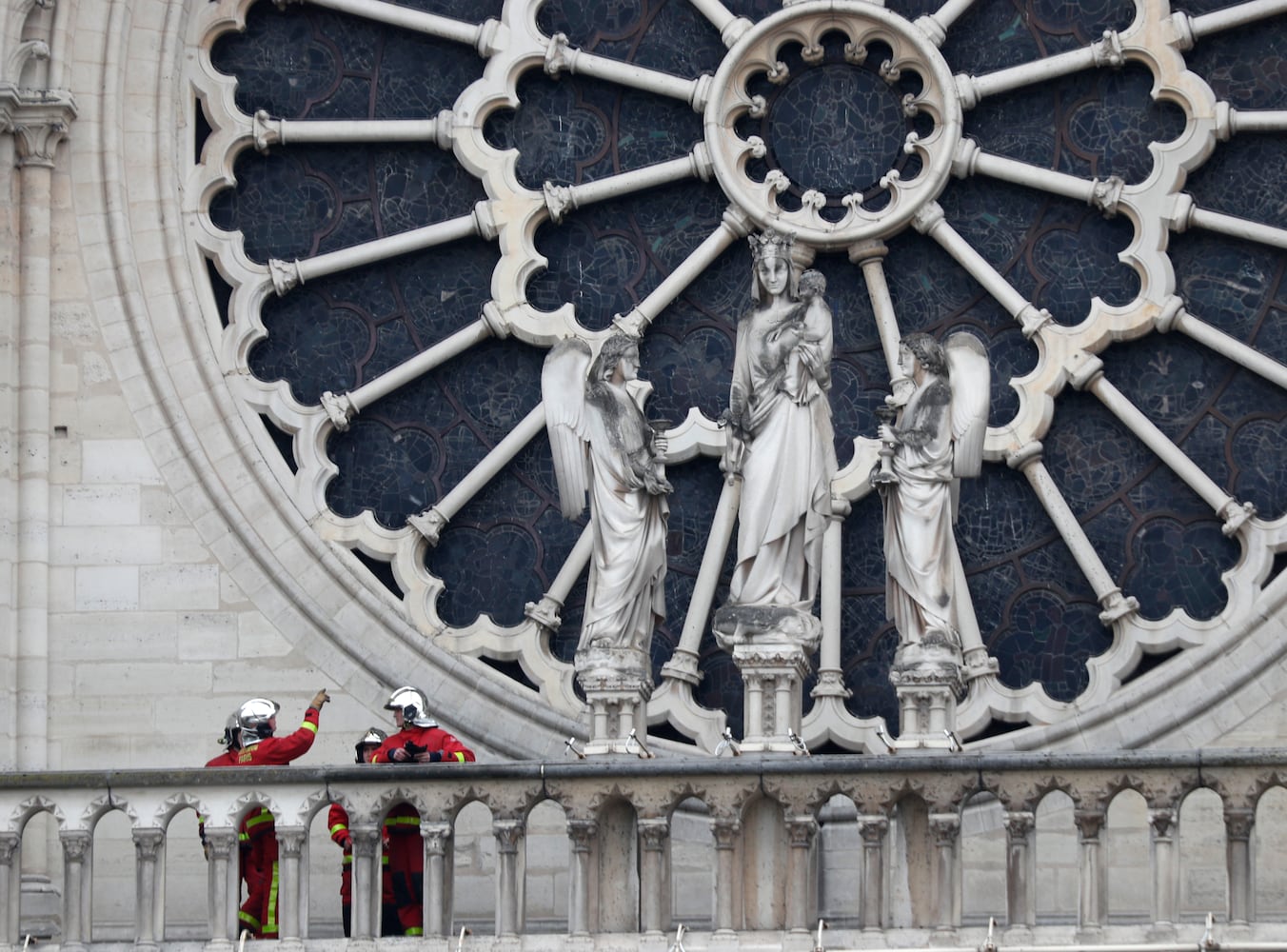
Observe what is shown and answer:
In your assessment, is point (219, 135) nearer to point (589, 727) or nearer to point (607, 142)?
point (607, 142)

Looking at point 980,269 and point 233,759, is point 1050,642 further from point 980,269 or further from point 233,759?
point 233,759

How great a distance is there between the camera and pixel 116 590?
24.0 meters

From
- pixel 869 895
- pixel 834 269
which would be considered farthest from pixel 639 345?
pixel 869 895

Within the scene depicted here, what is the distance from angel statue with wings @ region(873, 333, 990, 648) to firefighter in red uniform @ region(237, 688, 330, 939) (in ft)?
9.61

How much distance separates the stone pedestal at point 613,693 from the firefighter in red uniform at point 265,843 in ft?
4.59

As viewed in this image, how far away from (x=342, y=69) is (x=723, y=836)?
19.2 feet

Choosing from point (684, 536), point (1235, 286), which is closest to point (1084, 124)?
point (1235, 286)

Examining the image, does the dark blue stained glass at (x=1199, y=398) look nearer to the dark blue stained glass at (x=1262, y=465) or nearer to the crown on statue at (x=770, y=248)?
the dark blue stained glass at (x=1262, y=465)

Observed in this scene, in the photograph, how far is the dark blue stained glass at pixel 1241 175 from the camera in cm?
2444

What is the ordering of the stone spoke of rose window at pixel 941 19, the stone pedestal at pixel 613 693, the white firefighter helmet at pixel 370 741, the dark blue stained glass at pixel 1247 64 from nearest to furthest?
the stone pedestal at pixel 613 693 → the white firefighter helmet at pixel 370 741 → the dark blue stained glass at pixel 1247 64 → the stone spoke of rose window at pixel 941 19

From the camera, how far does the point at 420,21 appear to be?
24984 millimetres

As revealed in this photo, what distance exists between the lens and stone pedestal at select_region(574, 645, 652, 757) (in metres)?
21.8

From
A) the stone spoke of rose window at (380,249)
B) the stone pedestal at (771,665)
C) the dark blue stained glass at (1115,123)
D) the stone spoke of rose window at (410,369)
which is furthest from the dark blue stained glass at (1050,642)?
the stone spoke of rose window at (380,249)

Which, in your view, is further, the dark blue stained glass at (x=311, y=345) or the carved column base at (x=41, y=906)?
the dark blue stained glass at (x=311, y=345)
